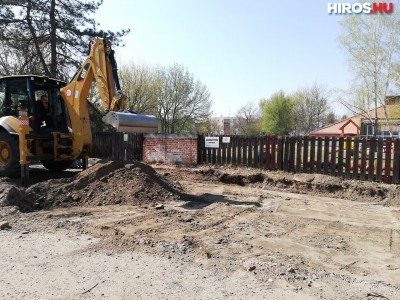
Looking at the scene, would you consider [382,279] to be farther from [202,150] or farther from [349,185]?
[202,150]

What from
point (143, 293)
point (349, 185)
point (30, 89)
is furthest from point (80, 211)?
point (349, 185)

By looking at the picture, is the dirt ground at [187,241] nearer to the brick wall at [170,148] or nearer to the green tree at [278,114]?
the brick wall at [170,148]

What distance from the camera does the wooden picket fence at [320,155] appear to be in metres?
11.8

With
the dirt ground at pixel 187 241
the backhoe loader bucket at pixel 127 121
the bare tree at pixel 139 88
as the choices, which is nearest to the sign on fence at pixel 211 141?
the dirt ground at pixel 187 241

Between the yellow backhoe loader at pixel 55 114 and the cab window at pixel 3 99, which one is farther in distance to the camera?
the cab window at pixel 3 99

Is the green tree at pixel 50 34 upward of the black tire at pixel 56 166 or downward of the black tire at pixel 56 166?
upward

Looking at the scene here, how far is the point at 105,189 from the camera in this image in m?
9.10

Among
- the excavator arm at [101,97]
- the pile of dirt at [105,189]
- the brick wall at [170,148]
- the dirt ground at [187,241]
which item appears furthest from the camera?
the brick wall at [170,148]

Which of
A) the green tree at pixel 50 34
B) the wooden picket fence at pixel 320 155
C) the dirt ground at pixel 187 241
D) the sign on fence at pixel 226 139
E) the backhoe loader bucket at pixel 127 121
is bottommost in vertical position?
the dirt ground at pixel 187 241

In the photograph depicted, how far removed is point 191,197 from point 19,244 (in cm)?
467

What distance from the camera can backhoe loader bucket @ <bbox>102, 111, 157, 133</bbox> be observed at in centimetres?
932

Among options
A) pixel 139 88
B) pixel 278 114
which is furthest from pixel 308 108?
pixel 139 88

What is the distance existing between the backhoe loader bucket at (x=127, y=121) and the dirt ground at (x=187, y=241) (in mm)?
1045

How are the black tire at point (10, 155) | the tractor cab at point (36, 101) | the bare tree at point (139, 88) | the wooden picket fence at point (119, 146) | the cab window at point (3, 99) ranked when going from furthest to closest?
the bare tree at point (139, 88)
the wooden picket fence at point (119, 146)
the cab window at point (3, 99)
the tractor cab at point (36, 101)
the black tire at point (10, 155)
